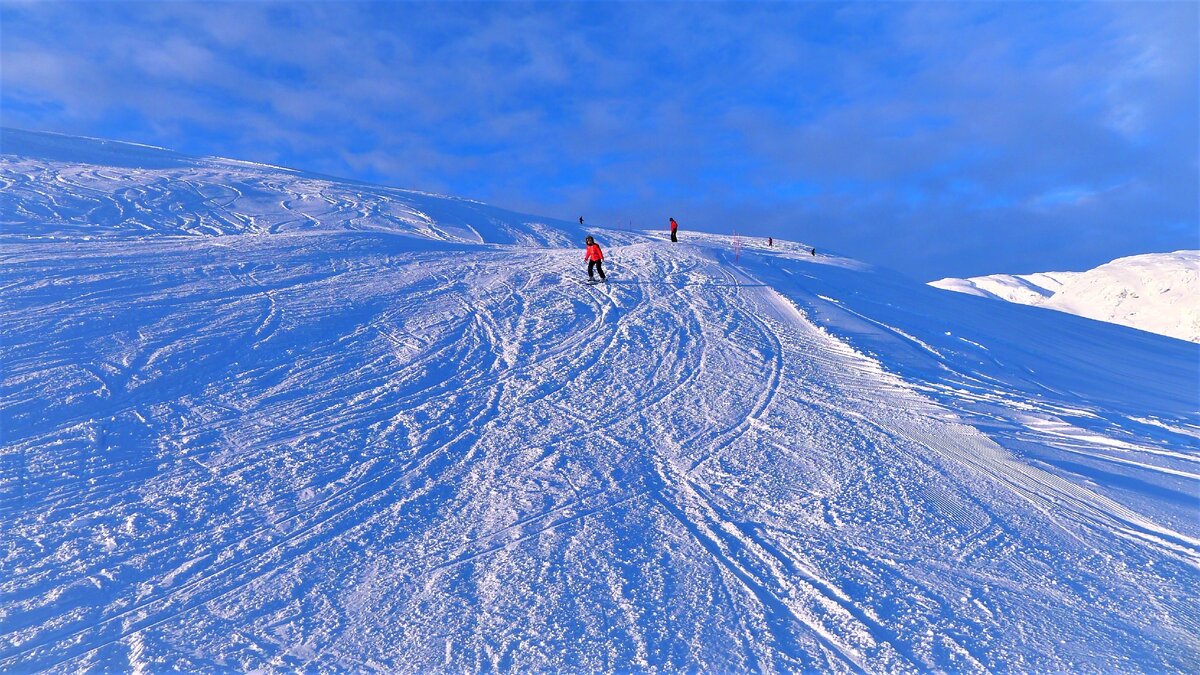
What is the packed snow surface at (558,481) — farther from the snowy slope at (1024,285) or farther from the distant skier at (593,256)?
the snowy slope at (1024,285)

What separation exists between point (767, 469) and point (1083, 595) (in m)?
3.55

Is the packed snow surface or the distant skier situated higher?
the distant skier

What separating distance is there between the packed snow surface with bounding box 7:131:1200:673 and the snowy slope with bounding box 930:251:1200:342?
91.5 m

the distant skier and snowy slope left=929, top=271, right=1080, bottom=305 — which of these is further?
snowy slope left=929, top=271, right=1080, bottom=305

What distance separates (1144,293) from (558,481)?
131m

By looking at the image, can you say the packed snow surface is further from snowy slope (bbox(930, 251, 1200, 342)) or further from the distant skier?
snowy slope (bbox(930, 251, 1200, 342))

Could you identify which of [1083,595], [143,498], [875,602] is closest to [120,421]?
[143,498]

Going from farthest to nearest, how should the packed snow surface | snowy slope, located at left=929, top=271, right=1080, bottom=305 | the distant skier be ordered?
snowy slope, located at left=929, top=271, right=1080, bottom=305 → the distant skier → the packed snow surface

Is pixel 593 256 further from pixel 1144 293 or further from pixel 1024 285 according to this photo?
pixel 1024 285

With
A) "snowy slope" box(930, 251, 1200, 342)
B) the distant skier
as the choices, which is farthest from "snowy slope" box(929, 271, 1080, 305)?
the distant skier

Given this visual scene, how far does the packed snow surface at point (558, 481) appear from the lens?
5953 millimetres

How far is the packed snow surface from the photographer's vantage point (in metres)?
5.95

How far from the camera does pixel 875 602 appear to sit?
6.38 metres

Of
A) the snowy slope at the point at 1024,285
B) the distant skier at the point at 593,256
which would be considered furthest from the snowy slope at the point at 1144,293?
the distant skier at the point at 593,256
